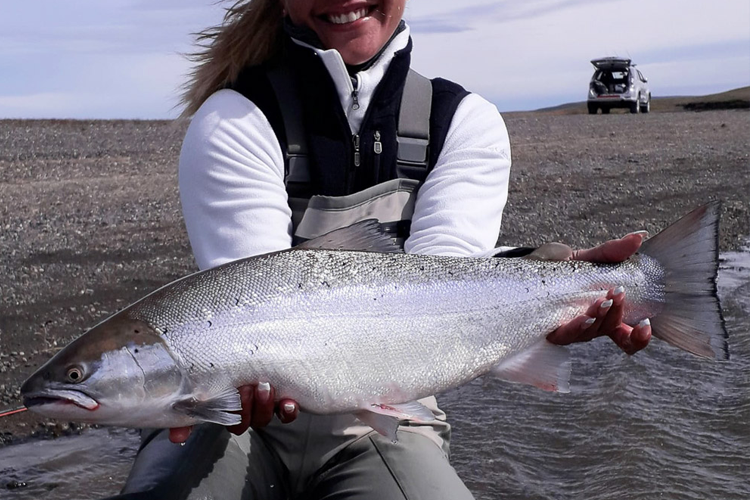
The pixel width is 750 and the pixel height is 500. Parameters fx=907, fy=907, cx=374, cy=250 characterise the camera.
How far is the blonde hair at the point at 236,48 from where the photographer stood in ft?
12.8

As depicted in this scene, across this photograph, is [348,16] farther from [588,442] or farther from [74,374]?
[588,442]

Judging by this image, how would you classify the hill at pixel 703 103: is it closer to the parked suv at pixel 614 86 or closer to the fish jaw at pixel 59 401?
the parked suv at pixel 614 86

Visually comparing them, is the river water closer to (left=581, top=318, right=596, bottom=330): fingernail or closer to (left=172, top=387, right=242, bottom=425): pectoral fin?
(left=581, top=318, right=596, bottom=330): fingernail

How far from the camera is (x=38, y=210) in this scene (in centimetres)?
991

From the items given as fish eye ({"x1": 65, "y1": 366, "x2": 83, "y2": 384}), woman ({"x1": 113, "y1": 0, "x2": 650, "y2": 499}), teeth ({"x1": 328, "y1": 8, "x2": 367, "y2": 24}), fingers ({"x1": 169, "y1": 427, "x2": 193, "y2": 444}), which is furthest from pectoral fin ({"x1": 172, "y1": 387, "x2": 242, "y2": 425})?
teeth ({"x1": 328, "y1": 8, "x2": 367, "y2": 24})

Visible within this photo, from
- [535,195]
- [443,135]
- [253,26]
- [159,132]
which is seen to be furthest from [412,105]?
[159,132]

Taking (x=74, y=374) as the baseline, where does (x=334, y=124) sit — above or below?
above

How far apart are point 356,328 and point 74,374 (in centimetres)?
88

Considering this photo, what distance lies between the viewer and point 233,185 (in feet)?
11.9

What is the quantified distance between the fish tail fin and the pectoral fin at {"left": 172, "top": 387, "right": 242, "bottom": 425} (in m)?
1.57

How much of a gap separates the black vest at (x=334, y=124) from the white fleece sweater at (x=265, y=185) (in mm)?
47

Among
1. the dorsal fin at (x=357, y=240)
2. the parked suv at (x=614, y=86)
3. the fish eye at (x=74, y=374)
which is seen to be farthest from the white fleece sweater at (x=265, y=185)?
the parked suv at (x=614, y=86)

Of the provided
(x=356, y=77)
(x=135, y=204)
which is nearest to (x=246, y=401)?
(x=356, y=77)

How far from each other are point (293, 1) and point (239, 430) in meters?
1.83
